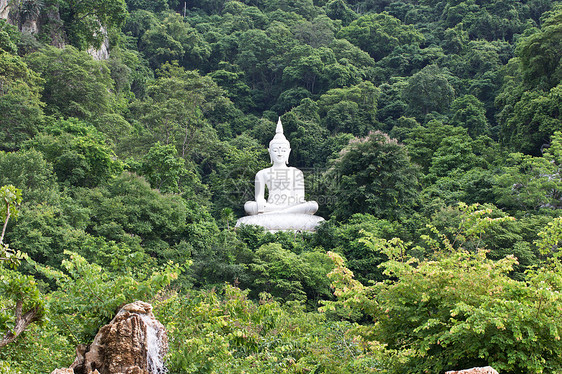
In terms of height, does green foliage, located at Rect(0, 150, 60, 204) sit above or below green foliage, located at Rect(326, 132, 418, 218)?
below

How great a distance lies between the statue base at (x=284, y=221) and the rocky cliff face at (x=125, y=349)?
49.3ft

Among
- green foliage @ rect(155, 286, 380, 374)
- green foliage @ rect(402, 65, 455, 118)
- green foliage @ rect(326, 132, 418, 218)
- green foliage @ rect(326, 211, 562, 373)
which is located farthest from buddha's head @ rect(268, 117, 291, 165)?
green foliage @ rect(326, 211, 562, 373)

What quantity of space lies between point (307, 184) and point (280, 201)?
1.78m

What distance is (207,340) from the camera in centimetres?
724

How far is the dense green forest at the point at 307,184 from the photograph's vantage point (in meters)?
7.23

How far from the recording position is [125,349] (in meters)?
6.35

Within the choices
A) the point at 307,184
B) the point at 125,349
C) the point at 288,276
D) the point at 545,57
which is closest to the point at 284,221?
the point at 307,184

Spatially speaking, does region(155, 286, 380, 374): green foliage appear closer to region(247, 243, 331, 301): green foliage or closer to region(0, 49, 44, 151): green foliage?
region(247, 243, 331, 301): green foliage

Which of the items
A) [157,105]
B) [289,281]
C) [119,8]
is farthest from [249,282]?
[119,8]

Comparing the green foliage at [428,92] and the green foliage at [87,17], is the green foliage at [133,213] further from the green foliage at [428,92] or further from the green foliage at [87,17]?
the green foliage at [428,92]

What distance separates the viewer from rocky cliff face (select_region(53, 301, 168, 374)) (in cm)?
634

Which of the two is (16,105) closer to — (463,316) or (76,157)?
(76,157)

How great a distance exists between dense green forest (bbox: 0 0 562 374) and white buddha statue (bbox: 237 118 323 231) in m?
0.92

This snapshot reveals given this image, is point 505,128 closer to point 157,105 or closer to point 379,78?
point 157,105
